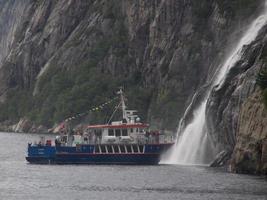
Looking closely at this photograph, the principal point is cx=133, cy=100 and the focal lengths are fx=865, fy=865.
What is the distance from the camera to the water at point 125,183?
71.7 m

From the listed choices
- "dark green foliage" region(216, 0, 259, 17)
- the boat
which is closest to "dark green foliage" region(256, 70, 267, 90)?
the boat

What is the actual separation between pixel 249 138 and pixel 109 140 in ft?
85.7

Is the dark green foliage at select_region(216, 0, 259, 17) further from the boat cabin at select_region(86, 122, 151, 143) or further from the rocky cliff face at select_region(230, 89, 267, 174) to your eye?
the rocky cliff face at select_region(230, 89, 267, 174)

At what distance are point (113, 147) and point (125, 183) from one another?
74.8ft

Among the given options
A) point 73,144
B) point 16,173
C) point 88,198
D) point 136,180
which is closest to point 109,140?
point 73,144

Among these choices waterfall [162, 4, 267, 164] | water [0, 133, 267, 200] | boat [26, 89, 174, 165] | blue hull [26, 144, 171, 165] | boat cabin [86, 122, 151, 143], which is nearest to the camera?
water [0, 133, 267, 200]

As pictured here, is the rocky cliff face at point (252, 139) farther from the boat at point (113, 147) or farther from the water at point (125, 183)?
the boat at point (113, 147)

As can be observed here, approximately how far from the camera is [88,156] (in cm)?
10469

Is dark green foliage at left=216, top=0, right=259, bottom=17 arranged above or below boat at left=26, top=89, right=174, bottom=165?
above

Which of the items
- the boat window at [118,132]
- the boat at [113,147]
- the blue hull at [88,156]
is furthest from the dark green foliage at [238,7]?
the blue hull at [88,156]

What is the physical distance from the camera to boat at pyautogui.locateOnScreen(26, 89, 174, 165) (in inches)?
4055

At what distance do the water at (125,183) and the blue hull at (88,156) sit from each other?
110 inches

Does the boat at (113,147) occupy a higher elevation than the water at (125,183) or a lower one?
higher

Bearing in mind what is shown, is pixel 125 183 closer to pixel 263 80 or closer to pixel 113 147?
pixel 263 80
